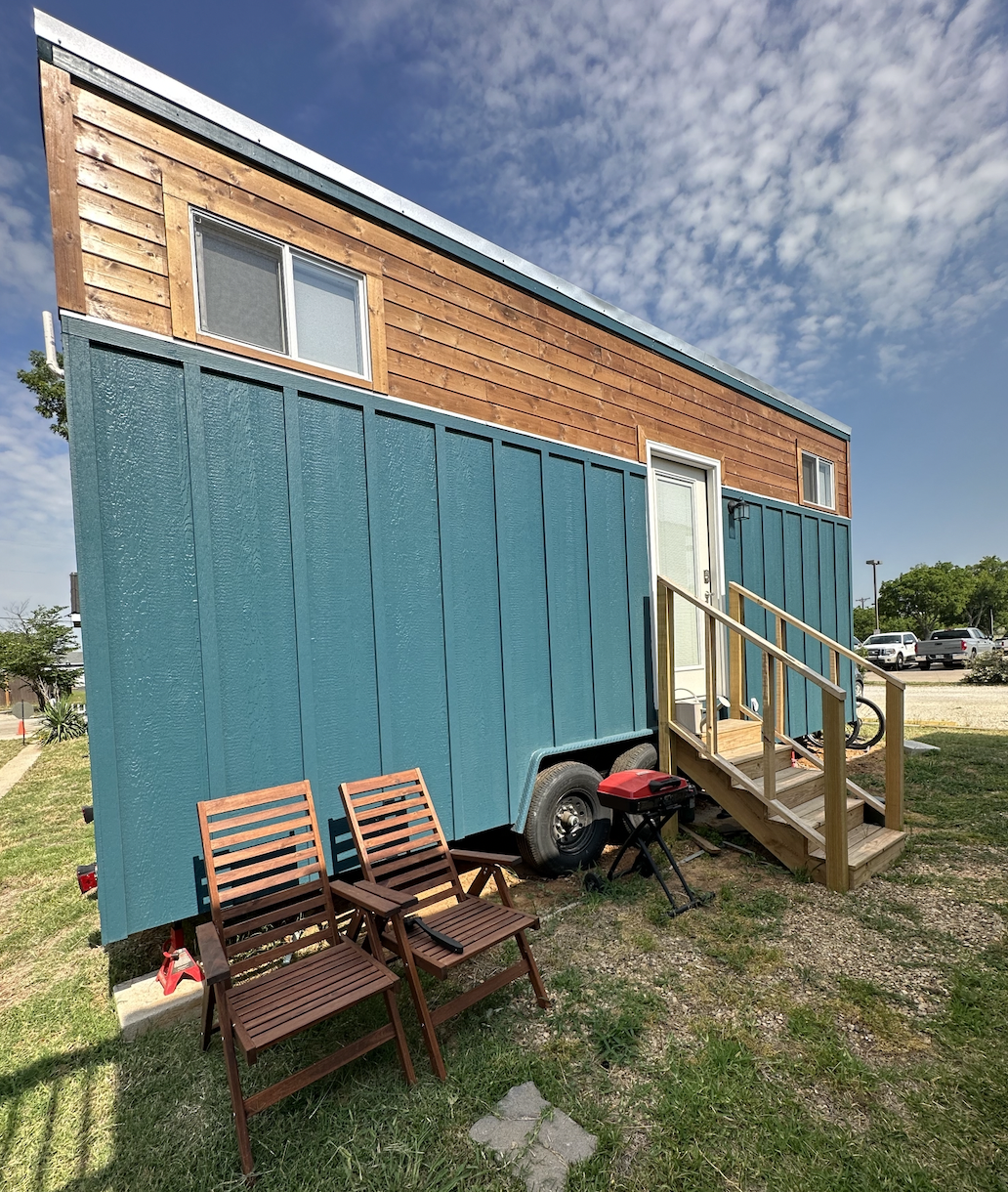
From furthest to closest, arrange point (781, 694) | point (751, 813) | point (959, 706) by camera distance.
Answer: point (959, 706)
point (781, 694)
point (751, 813)

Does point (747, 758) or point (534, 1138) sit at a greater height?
point (747, 758)

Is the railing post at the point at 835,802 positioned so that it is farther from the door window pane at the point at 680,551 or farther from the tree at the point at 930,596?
the tree at the point at 930,596

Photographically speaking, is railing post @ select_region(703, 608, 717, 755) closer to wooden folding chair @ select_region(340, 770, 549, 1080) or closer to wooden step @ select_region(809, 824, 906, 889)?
wooden step @ select_region(809, 824, 906, 889)

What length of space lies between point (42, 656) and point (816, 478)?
17130mm

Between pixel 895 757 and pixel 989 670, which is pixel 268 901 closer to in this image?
pixel 895 757

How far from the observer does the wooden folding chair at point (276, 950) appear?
1738 millimetres

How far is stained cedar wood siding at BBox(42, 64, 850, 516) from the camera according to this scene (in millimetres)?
2334

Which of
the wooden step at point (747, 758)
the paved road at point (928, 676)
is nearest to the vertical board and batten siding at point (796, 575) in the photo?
the wooden step at point (747, 758)

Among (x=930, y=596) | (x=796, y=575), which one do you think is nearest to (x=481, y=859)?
(x=796, y=575)

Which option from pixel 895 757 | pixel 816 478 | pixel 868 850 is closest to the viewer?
pixel 868 850

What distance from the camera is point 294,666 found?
2754mm

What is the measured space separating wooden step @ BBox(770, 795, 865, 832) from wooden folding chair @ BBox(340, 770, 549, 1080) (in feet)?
8.02

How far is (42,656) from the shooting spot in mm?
13609

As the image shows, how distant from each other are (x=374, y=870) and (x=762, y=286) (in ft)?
33.8
